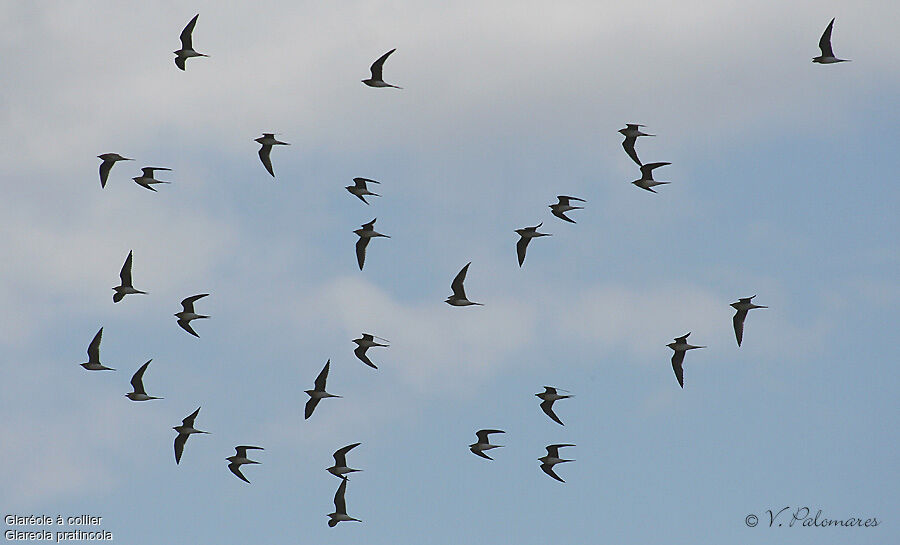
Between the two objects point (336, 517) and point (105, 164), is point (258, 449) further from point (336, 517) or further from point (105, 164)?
point (105, 164)

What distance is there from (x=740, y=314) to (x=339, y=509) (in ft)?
45.6

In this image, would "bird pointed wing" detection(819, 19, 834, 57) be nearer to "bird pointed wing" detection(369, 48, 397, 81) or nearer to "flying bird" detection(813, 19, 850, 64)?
"flying bird" detection(813, 19, 850, 64)

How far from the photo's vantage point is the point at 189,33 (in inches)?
1832

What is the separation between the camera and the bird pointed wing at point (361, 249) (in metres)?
48.2

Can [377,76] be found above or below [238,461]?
above

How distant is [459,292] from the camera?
47.3 meters

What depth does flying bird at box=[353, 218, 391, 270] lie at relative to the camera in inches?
1891

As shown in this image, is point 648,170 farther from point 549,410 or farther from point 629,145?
point 549,410

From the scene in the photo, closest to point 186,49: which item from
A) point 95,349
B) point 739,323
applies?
point 95,349

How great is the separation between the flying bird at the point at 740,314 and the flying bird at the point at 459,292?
805 cm

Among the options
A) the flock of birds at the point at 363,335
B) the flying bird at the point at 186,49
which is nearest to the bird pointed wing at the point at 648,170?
the flock of birds at the point at 363,335

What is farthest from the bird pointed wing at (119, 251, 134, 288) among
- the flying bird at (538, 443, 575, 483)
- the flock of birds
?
the flying bird at (538, 443, 575, 483)

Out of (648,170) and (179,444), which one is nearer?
(648,170)

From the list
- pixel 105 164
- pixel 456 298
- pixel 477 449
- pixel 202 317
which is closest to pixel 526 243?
pixel 456 298
